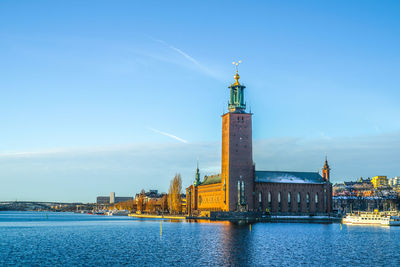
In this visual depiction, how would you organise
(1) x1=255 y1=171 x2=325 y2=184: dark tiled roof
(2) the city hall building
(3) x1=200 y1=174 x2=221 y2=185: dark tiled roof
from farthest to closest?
(3) x1=200 y1=174 x2=221 y2=185: dark tiled roof < (1) x1=255 y1=171 x2=325 y2=184: dark tiled roof < (2) the city hall building

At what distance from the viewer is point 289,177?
134m

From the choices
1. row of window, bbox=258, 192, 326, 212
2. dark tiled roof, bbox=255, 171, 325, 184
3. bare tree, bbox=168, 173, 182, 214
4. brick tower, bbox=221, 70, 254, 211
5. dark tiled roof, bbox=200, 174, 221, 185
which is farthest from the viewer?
bare tree, bbox=168, 173, 182, 214

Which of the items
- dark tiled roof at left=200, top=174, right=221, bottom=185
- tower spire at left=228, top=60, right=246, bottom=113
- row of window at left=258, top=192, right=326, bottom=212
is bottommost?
row of window at left=258, top=192, right=326, bottom=212

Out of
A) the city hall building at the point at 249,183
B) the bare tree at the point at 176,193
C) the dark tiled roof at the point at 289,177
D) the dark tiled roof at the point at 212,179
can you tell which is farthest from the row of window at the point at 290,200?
the bare tree at the point at 176,193

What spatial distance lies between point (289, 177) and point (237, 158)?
60.7 ft

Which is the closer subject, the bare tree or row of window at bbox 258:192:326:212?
row of window at bbox 258:192:326:212

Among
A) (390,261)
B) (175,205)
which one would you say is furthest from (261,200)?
(390,261)

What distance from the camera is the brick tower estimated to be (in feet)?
405

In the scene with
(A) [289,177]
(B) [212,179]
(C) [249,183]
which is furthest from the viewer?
(B) [212,179]

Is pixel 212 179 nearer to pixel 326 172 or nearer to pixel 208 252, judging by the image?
pixel 326 172

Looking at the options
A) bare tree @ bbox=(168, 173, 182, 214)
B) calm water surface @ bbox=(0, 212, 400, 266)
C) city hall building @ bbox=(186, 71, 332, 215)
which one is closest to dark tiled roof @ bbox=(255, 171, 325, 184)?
city hall building @ bbox=(186, 71, 332, 215)

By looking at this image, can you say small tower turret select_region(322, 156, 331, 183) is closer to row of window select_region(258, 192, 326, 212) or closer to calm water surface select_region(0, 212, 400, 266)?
row of window select_region(258, 192, 326, 212)

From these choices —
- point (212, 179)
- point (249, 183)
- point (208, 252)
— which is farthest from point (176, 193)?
point (208, 252)

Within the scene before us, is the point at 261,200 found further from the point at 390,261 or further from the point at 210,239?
the point at 390,261
